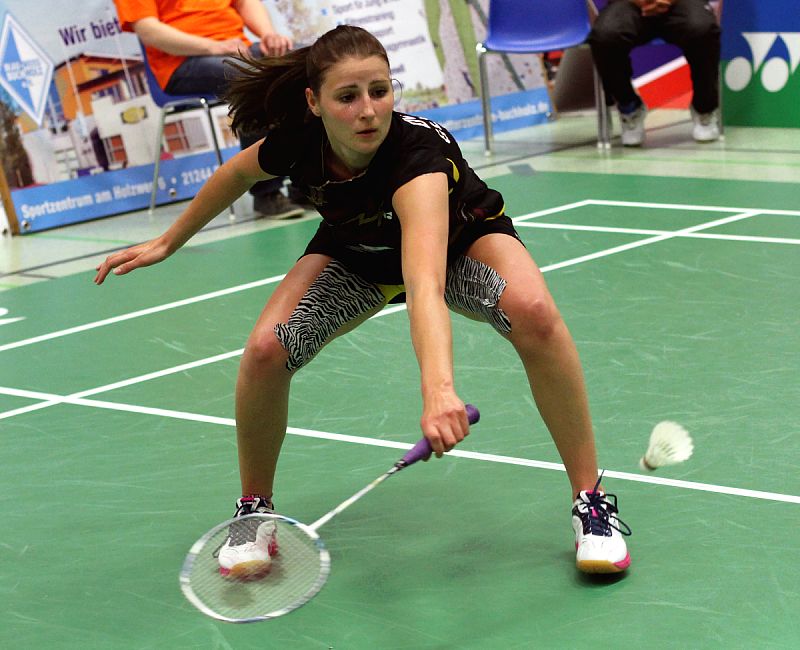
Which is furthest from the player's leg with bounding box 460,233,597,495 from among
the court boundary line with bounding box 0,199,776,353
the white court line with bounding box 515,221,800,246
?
the white court line with bounding box 515,221,800,246

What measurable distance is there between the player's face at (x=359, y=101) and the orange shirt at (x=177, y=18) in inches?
215

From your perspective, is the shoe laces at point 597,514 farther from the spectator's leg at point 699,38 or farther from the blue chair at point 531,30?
the blue chair at point 531,30

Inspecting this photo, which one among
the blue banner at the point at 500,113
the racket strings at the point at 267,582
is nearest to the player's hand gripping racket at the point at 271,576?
the racket strings at the point at 267,582

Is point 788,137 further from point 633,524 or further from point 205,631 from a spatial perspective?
point 205,631

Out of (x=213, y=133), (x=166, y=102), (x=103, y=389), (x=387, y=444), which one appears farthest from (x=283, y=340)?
(x=166, y=102)

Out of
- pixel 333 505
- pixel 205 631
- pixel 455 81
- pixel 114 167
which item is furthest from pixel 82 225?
pixel 205 631

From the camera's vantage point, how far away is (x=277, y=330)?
332 cm

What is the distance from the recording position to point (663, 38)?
9250 millimetres

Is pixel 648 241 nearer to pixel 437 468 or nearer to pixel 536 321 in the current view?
pixel 437 468

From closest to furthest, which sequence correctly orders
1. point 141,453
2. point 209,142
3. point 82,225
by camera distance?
1. point 141,453
2. point 82,225
3. point 209,142

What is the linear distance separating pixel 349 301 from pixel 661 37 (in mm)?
6451

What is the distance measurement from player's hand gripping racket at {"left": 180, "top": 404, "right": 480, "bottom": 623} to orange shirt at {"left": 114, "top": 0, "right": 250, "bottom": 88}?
6.00 meters

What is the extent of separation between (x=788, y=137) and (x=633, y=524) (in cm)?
661

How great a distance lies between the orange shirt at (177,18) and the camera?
27.1 feet
